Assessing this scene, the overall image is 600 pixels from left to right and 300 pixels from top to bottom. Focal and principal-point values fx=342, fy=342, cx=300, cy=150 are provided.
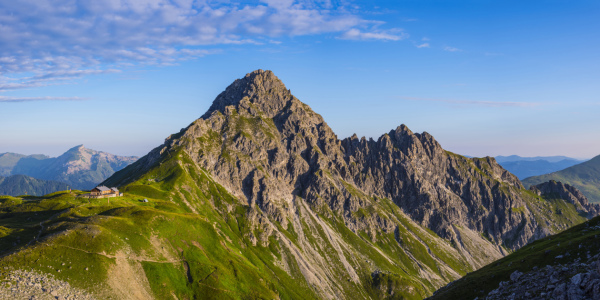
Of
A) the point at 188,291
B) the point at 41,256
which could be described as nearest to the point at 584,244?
the point at 188,291

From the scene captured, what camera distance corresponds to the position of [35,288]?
8588 centimetres

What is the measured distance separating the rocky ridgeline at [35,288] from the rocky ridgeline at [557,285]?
104599 millimetres

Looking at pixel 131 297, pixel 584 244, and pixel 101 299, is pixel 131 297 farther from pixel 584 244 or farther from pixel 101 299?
pixel 584 244

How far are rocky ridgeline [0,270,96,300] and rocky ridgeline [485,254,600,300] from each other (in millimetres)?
104599

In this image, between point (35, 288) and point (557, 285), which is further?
point (35, 288)

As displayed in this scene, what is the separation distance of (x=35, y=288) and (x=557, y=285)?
113443mm

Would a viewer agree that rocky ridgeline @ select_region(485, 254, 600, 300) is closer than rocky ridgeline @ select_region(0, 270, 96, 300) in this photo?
Yes

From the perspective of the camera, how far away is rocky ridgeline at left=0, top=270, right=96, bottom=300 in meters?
81.4

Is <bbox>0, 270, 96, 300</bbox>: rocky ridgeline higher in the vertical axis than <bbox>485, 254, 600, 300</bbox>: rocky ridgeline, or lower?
lower

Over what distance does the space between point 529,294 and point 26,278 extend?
114189 millimetres

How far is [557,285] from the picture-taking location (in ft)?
184

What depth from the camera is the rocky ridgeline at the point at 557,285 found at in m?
47.2

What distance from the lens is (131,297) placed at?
10719 centimetres

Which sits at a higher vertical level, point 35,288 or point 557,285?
point 557,285
